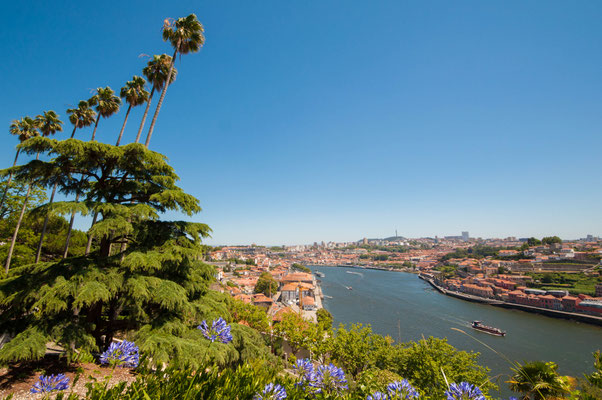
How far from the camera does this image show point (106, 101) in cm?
1333

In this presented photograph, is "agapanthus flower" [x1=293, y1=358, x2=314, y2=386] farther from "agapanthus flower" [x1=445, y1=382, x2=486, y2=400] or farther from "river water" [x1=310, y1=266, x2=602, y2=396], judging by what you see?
"river water" [x1=310, y1=266, x2=602, y2=396]

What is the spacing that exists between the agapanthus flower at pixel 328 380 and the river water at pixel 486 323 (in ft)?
70.5

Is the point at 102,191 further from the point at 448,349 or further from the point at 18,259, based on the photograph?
the point at 448,349

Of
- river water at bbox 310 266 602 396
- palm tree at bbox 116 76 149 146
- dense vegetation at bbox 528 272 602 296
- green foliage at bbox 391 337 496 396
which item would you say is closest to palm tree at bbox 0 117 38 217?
palm tree at bbox 116 76 149 146

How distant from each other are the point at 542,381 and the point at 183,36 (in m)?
14.4

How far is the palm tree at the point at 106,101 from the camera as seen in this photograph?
1304 cm

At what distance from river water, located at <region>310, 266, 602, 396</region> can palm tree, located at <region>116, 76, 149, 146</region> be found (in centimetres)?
2583

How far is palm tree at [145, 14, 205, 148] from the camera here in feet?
33.9

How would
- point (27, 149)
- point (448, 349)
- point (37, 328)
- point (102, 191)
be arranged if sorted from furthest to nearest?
point (448, 349)
point (102, 191)
point (27, 149)
point (37, 328)

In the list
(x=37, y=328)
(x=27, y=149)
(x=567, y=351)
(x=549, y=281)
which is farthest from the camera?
(x=549, y=281)

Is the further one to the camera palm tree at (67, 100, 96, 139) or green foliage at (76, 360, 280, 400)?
palm tree at (67, 100, 96, 139)

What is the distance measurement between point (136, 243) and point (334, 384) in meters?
6.26

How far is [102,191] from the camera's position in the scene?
6.07 m

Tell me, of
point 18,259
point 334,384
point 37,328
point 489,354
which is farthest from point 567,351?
point 18,259
